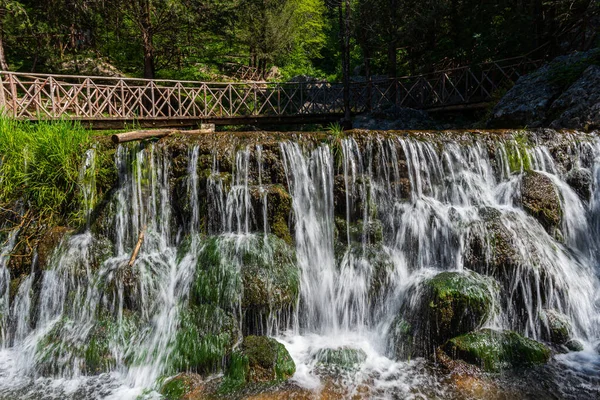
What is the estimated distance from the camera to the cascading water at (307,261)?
471cm

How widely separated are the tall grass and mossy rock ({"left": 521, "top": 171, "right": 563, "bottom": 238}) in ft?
22.7

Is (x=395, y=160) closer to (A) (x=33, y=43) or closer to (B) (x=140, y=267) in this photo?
(B) (x=140, y=267)

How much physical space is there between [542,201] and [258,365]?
4.86m

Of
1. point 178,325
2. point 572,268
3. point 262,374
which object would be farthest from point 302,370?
point 572,268

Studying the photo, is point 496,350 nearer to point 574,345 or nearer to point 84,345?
point 574,345

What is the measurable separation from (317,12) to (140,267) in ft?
89.2

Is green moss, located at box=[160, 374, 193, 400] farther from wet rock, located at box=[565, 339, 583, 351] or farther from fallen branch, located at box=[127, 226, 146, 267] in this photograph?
wet rock, located at box=[565, 339, 583, 351]

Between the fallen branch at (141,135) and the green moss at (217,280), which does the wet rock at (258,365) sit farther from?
the fallen branch at (141,135)

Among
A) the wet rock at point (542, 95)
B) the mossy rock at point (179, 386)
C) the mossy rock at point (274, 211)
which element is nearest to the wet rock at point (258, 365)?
the mossy rock at point (179, 386)

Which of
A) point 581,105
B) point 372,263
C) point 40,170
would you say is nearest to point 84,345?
point 40,170

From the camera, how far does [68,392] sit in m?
4.35

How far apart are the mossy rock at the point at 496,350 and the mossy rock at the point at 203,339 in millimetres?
2576

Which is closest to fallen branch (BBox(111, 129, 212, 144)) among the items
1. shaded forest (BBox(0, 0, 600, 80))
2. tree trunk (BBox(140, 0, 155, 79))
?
shaded forest (BBox(0, 0, 600, 80))

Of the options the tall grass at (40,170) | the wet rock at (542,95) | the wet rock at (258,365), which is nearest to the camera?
the wet rock at (258,365)
